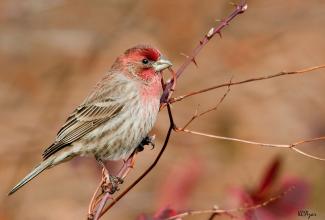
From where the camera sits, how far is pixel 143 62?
21.2ft

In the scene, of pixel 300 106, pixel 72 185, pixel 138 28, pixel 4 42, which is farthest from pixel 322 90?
pixel 4 42

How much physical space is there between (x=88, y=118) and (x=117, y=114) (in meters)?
0.30

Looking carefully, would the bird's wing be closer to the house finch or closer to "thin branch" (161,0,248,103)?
the house finch

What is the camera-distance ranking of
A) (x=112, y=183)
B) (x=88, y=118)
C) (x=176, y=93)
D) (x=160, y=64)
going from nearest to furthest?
(x=112, y=183), (x=160, y=64), (x=88, y=118), (x=176, y=93)

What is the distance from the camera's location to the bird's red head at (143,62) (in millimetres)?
6285

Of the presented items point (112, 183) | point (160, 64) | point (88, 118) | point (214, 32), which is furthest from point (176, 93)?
point (214, 32)

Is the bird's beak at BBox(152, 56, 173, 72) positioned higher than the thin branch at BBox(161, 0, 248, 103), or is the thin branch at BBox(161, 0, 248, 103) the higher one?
the bird's beak at BBox(152, 56, 173, 72)

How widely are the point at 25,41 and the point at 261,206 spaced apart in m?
7.40

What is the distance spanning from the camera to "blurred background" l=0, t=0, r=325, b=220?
9.16 meters

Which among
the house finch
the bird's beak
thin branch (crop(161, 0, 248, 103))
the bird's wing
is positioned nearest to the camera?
thin branch (crop(161, 0, 248, 103))

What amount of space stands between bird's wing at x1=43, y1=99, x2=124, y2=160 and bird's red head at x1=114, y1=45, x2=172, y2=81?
35 centimetres

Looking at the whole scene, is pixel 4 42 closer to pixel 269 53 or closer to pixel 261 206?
pixel 269 53

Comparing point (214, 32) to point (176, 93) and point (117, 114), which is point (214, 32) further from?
point (176, 93)

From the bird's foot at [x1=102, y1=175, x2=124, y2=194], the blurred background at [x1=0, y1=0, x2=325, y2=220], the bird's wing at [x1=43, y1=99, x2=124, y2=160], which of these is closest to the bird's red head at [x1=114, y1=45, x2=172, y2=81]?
the bird's wing at [x1=43, y1=99, x2=124, y2=160]
